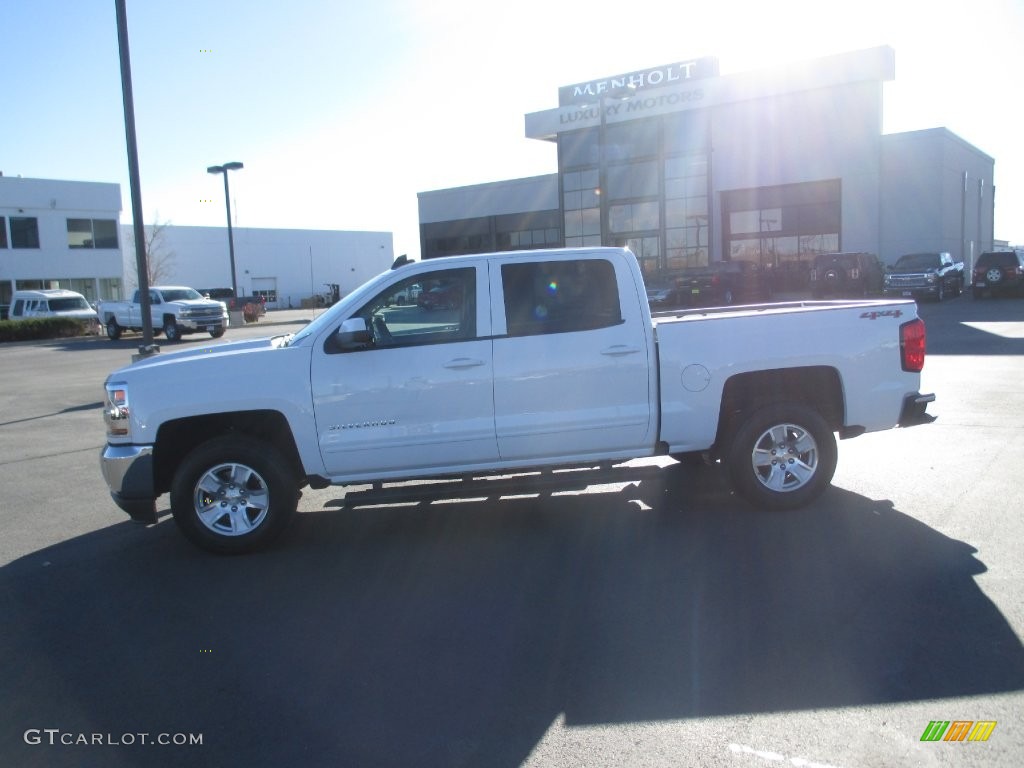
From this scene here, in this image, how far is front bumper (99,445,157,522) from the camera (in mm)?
5938

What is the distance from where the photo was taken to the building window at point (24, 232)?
48.5 m

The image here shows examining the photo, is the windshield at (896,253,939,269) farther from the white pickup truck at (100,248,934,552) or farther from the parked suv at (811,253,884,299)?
the white pickup truck at (100,248,934,552)

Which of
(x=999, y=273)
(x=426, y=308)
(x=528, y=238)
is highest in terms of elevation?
(x=528, y=238)

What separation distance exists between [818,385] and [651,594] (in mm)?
2551

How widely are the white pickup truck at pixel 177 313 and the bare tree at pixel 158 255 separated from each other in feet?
90.1

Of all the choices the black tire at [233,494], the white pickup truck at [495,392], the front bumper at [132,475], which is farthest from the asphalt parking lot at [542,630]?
the front bumper at [132,475]

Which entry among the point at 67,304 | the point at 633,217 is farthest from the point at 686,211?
the point at 67,304

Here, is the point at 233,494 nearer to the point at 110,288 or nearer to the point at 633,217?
the point at 633,217

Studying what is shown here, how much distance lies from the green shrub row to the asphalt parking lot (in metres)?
32.8

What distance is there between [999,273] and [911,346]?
2910cm

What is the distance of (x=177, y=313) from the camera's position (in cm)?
3138

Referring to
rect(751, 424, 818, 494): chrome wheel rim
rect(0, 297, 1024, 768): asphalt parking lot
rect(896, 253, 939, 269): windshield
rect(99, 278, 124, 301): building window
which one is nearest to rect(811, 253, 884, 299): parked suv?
rect(896, 253, 939, 269): windshield

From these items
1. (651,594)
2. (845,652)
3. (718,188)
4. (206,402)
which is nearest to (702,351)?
(651,594)

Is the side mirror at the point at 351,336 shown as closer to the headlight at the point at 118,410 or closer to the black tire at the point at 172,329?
the headlight at the point at 118,410
